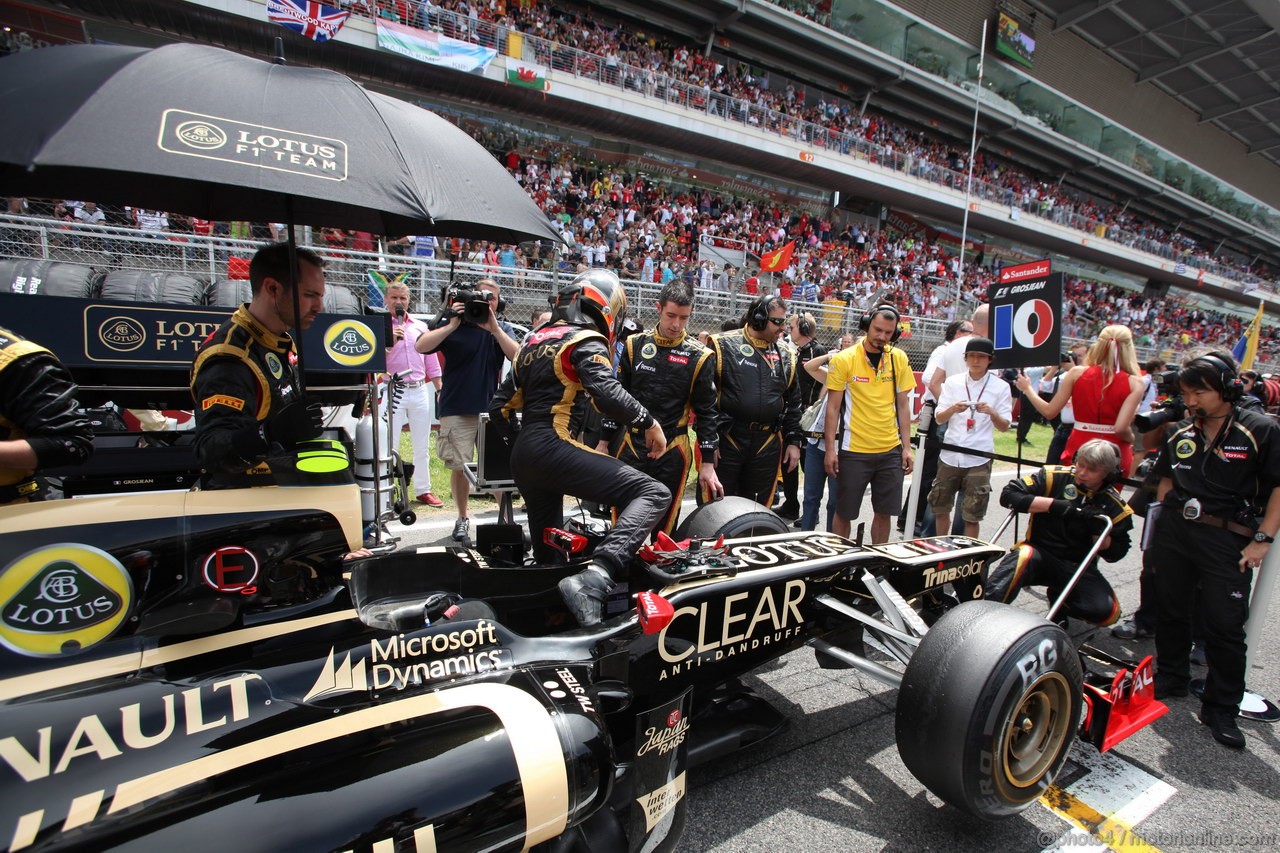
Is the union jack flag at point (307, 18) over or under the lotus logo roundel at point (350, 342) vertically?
over

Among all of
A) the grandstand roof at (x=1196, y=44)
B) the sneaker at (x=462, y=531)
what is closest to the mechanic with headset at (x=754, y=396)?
the sneaker at (x=462, y=531)

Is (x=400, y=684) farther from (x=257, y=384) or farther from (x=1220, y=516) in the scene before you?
(x=1220, y=516)

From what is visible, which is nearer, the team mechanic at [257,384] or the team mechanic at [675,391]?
the team mechanic at [257,384]

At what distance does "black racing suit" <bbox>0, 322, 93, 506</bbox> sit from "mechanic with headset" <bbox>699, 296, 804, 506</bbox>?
9.91 feet

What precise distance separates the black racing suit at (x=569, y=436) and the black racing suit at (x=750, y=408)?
1538mm

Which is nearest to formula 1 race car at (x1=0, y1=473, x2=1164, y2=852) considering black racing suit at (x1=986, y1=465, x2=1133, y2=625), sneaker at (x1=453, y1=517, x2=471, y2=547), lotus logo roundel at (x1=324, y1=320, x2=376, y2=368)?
black racing suit at (x1=986, y1=465, x2=1133, y2=625)

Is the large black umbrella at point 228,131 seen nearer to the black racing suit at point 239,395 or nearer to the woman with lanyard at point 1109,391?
the black racing suit at point 239,395

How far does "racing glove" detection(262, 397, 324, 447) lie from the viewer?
2.24 m

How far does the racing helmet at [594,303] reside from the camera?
115 inches

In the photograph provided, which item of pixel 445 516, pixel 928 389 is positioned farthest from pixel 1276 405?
pixel 445 516

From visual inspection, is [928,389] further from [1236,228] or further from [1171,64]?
[1236,228]

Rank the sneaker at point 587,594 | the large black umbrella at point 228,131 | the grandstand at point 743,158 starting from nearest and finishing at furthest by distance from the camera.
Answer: the large black umbrella at point 228,131, the sneaker at point 587,594, the grandstand at point 743,158

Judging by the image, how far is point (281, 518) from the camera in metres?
1.75

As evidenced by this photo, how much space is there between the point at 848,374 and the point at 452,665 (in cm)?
346
